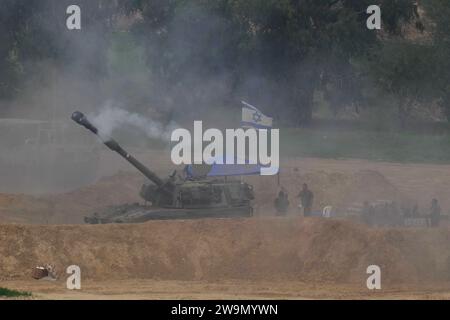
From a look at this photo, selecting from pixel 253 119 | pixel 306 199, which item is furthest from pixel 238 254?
pixel 253 119

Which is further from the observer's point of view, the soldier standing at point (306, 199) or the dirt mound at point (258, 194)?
the dirt mound at point (258, 194)

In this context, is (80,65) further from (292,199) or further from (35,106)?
(292,199)

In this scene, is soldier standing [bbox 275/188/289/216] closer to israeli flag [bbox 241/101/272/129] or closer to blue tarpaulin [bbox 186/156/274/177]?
blue tarpaulin [bbox 186/156/274/177]

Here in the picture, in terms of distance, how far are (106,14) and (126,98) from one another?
7726 millimetres

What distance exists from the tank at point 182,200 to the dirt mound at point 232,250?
1605 millimetres

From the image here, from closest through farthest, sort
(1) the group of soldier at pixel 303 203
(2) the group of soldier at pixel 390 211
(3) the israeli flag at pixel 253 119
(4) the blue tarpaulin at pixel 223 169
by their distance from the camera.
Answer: (4) the blue tarpaulin at pixel 223 169, (2) the group of soldier at pixel 390 211, (1) the group of soldier at pixel 303 203, (3) the israeli flag at pixel 253 119

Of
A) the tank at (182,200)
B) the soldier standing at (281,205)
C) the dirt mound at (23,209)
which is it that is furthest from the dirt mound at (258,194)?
the tank at (182,200)

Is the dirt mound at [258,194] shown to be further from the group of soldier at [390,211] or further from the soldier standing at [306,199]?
the group of soldier at [390,211]

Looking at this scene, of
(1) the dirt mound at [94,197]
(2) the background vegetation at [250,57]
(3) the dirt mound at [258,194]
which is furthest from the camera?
(2) the background vegetation at [250,57]

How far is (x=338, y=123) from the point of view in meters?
66.8

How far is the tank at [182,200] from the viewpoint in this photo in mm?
28922

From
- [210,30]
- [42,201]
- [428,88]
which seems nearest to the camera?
[42,201]

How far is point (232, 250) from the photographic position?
2698 cm
